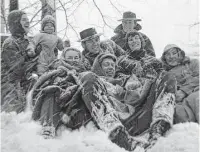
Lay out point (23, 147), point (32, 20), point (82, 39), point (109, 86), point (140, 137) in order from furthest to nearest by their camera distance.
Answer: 1. point (32, 20)
2. point (82, 39)
3. point (109, 86)
4. point (140, 137)
5. point (23, 147)

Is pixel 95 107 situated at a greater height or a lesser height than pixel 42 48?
lesser

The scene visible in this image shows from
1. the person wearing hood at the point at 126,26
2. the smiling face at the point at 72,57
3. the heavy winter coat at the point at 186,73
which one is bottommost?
the heavy winter coat at the point at 186,73

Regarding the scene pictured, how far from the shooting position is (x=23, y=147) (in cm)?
413

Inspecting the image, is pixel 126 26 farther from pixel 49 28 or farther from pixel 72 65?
pixel 72 65

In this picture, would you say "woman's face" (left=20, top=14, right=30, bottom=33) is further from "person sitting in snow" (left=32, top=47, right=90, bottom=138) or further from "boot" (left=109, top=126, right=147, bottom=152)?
"boot" (left=109, top=126, right=147, bottom=152)

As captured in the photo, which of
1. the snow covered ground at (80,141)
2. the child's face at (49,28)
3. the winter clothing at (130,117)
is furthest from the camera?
the child's face at (49,28)

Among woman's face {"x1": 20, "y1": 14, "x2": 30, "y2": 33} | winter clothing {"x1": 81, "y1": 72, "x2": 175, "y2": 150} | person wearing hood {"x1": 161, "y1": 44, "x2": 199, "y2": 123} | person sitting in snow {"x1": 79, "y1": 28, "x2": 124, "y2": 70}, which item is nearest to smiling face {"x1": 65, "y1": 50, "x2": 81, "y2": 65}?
person sitting in snow {"x1": 79, "y1": 28, "x2": 124, "y2": 70}

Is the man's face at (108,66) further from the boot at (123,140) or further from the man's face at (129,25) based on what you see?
the man's face at (129,25)

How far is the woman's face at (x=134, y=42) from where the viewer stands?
551cm

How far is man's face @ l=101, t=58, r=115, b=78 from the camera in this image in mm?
5082

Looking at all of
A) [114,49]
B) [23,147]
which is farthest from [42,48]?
[23,147]

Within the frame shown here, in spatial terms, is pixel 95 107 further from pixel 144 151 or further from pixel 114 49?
pixel 114 49

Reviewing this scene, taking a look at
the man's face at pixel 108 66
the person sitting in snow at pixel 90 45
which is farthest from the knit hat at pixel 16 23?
the man's face at pixel 108 66

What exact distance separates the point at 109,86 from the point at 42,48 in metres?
1.42
